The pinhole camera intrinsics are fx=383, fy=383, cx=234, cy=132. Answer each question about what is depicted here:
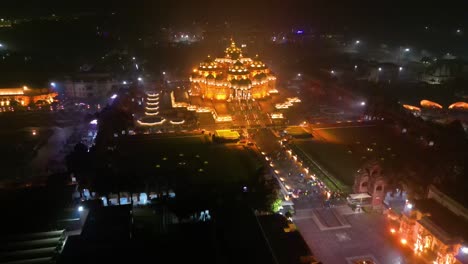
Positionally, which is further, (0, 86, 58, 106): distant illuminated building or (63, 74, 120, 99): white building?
(63, 74, 120, 99): white building

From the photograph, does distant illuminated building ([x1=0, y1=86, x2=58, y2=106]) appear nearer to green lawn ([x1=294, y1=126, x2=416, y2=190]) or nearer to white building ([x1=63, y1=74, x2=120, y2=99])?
white building ([x1=63, y1=74, x2=120, y2=99])

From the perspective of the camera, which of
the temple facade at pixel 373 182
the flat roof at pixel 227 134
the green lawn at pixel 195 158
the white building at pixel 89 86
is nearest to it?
the temple facade at pixel 373 182

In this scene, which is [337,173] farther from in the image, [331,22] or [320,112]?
[331,22]

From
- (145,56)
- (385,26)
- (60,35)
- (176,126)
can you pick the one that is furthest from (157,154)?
(385,26)

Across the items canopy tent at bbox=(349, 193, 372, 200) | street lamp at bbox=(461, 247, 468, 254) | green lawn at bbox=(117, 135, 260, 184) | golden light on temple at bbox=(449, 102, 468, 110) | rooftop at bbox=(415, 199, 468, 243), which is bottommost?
street lamp at bbox=(461, 247, 468, 254)

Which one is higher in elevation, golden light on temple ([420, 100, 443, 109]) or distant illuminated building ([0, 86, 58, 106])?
distant illuminated building ([0, 86, 58, 106])

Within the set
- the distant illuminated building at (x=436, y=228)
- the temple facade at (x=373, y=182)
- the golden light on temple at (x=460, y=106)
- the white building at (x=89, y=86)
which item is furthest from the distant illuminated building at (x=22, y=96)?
the golden light on temple at (x=460, y=106)

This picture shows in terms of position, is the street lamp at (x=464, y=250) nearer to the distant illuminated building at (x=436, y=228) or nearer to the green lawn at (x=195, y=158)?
the distant illuminated building at (x=436, y=228)

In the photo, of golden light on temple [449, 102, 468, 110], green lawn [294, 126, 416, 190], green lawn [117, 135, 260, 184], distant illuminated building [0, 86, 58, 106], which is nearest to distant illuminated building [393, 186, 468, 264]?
green lawn [294, 126, 416, 190]

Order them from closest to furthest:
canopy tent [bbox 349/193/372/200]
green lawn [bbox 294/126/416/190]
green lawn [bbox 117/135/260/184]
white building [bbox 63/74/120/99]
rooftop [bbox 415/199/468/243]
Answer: rooftop [bbox 415/199/468/243]
canopy tent [bbox 349/193/372/200]
green lawn [bbox 117/135/260/184]
green lawn [bbox 294/126/416/190]
white building [bbox 63/74/120/99]
